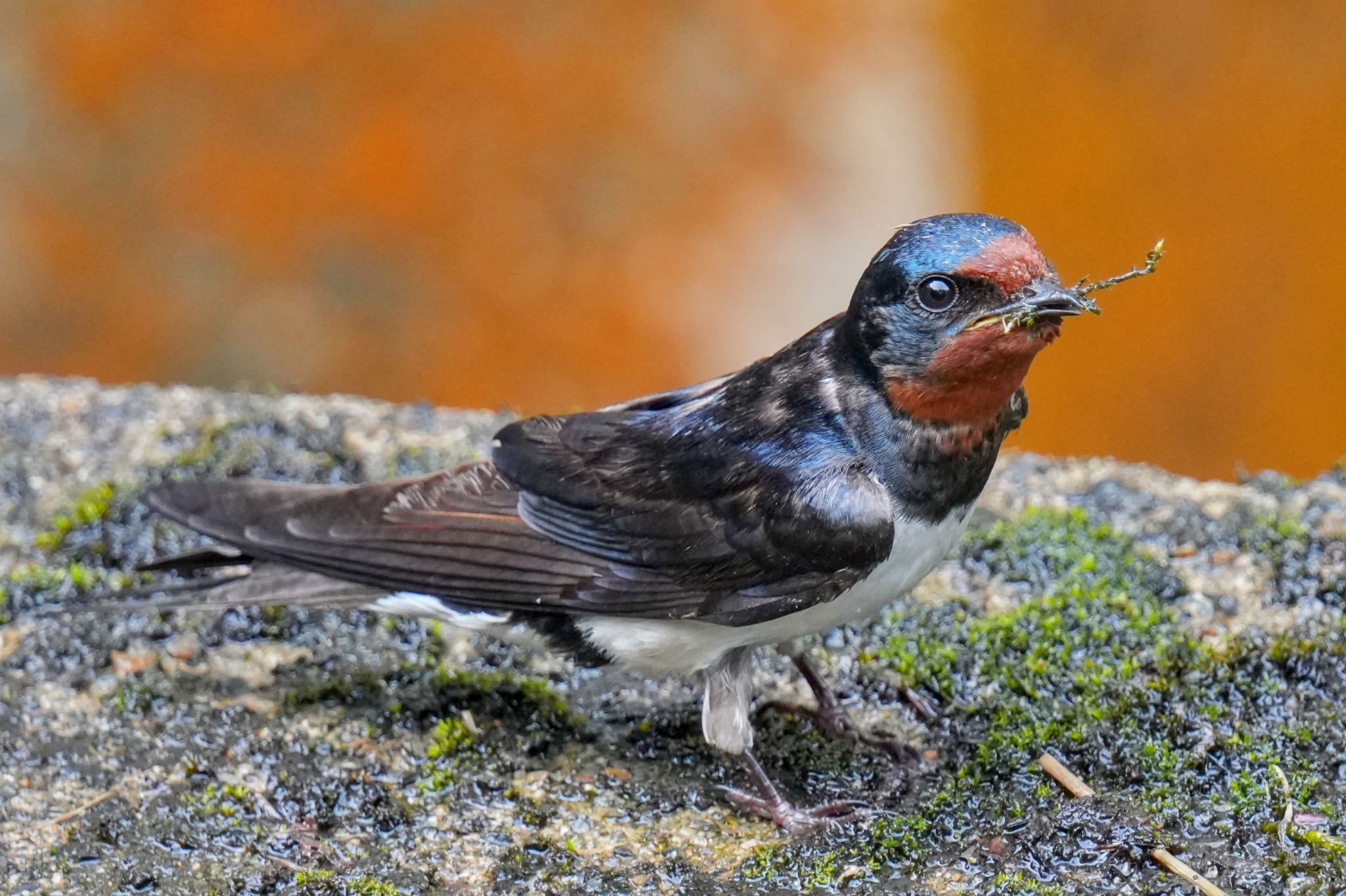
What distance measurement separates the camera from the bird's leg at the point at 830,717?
12.7 ft

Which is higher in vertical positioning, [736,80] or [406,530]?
[736,80]

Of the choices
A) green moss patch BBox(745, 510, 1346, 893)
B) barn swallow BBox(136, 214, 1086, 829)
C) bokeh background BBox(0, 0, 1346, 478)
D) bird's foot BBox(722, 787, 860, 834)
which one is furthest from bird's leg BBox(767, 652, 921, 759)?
bokeh background BBox(0, 0, 1346, 478)

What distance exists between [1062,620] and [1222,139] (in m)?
5.55

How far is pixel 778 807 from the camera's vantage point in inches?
142

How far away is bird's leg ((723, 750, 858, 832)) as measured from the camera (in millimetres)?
3592

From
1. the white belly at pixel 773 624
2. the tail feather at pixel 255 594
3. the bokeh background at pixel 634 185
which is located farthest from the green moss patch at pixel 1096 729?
the bokeh background at pixel 634 185

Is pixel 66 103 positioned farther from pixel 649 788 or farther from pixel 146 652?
pixel 649 788

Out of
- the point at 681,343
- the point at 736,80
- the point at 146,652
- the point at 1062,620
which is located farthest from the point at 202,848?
the point at 736,80

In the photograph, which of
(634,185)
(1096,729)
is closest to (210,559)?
(1096,729)

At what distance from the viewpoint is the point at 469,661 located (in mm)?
4305

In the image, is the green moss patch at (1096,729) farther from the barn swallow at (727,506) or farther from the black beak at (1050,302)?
the black beak at (1050,302)

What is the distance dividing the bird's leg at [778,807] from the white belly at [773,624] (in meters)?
0.29

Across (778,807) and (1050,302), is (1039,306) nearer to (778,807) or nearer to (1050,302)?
Answer: (1050,302)

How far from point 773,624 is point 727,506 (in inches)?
12.0
